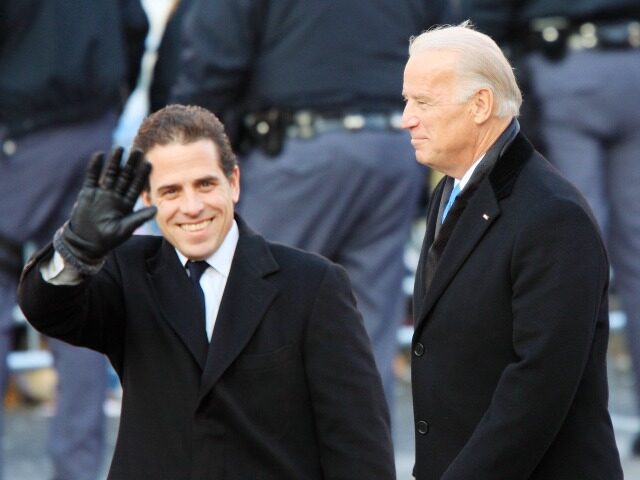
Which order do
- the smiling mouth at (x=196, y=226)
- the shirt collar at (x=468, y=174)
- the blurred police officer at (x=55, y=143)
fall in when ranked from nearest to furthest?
the shirt collar at (x=468, y=174)
the smiling mouth at (x=196, y=226)
the blurred police officer at (x=55, y=143)

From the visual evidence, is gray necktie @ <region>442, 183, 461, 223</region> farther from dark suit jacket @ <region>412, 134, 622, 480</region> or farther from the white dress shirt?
the white dress shirt

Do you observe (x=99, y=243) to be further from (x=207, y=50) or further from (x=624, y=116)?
(x=624, y=116)

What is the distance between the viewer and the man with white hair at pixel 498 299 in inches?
127

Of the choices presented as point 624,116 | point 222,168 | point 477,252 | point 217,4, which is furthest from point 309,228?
point 477,252

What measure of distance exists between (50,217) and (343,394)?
256 cm

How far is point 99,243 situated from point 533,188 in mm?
924

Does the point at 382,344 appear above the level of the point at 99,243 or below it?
below

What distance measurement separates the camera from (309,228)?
6.02m

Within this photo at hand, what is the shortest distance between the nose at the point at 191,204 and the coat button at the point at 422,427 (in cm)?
71

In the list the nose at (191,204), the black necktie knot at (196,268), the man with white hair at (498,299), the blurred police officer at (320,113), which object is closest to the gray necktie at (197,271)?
the black necktie knot at (196,268)

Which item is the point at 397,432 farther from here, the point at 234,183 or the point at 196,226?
the point at 196,226

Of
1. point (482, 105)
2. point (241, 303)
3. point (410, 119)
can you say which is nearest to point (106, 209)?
point (241, 303)

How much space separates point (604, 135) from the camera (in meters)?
6.40

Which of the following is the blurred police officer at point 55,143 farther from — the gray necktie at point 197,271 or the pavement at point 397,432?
the gray necktie at point 197,271
